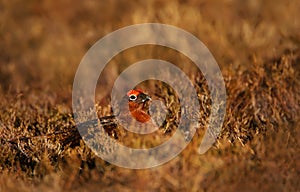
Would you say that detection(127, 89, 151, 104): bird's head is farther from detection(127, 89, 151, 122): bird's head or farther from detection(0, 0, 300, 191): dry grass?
detection(0, 0, 300, 191): dry grass

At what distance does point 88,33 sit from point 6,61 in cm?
136

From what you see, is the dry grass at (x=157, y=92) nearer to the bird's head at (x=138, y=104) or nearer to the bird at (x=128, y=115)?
the bird at (x=128, y=115)

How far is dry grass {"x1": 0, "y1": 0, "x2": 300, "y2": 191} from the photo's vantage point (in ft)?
19.2

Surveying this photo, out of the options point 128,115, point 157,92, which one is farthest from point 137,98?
point 157,92

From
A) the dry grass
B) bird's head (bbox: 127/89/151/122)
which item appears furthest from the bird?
the dry grass

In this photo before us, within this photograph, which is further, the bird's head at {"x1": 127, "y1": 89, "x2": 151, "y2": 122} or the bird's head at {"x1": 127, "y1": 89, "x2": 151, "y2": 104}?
the bird's head at {"x1": 127, "y1": 89, "x2": 151, "y2": 104}

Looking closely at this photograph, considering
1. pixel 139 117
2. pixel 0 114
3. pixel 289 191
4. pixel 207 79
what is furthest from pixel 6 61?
pixel 289 191

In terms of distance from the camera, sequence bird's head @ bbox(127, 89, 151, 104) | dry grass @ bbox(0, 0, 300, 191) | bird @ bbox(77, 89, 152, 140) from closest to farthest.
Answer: dry grass @ bbox(0, 0, 300, 191) < bird @ bbox(77, 89, 152, 140) < bird's head @ bbox(127, 89, 151, 104)

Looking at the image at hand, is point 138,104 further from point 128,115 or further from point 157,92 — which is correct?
point 157,92

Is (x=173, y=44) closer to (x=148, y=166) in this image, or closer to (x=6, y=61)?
(x=6, y=61)

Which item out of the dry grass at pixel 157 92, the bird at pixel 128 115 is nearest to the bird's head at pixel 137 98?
the bird at pixel 128 115

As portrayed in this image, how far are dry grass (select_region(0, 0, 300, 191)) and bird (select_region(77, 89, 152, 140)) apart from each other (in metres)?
0.26

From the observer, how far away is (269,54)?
9.21 meters

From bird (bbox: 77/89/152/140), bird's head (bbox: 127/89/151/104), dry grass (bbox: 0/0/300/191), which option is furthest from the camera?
bird's head (bbox: 127/89/151/104)
